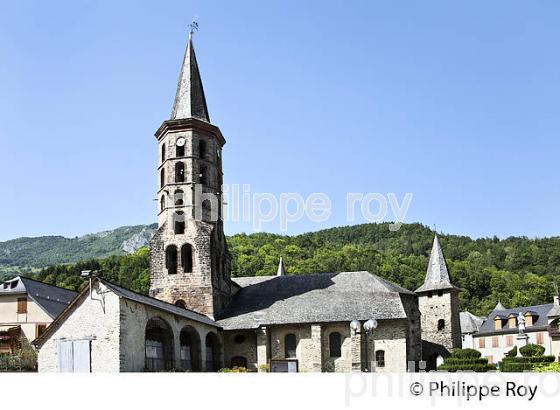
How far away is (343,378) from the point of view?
21.0 m

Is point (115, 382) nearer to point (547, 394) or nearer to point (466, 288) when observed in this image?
point (547, 394)

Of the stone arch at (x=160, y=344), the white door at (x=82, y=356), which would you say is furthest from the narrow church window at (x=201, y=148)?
the white door at (x=82, y=356)

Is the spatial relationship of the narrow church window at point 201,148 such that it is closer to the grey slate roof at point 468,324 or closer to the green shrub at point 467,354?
the green shrub at point 467,354

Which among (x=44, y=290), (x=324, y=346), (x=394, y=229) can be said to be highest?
(x=394, y=229)

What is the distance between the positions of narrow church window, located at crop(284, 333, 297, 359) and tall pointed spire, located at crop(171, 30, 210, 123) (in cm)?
1505

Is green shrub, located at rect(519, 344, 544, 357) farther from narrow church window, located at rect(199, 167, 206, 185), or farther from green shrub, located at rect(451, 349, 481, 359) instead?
narrow church window, located at rect(199, 167, 206, 185)

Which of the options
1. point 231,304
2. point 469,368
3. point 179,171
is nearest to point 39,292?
point 179,171

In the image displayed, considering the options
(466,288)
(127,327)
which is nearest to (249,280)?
(127,327)

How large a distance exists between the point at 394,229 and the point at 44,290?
92.0 m

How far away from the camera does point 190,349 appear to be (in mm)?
35438

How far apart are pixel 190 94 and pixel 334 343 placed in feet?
60.8

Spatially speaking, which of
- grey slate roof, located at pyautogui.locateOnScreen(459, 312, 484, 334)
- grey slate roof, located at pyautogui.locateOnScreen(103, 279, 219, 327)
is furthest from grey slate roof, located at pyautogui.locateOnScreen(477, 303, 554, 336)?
grey slate roof, located at pyautogui.locateOnScreen(103, 279, 219, 327)

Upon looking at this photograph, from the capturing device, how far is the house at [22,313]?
4262 cm

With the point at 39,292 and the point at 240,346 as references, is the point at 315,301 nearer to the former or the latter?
the point at 240,346
